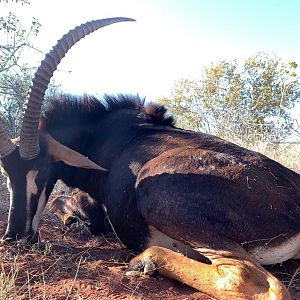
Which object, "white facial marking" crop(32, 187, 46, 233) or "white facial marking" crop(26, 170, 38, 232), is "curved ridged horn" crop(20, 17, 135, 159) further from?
"white facial marking" crop(32, 187, 46, 233)

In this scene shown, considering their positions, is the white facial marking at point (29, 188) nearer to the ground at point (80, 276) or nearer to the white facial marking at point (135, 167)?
the ground at point (80, 276)

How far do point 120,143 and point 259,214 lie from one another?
1.86m

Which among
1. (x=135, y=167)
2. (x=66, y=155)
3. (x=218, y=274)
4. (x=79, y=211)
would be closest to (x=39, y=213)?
(x=66, y=155)

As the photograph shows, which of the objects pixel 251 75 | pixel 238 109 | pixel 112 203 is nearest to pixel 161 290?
pixel 112 203

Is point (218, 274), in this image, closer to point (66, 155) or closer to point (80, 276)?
point (80, 276)

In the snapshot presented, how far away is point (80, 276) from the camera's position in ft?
11.0

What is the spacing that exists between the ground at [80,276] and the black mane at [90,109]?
54.0 inches

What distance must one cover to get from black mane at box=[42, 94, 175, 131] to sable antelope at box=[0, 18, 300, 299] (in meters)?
0.02

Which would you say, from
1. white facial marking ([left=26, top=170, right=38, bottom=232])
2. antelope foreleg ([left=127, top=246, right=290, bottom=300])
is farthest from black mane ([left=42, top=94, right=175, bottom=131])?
antelope foreleg ([left=127, top=246, right=290, bottom=300])

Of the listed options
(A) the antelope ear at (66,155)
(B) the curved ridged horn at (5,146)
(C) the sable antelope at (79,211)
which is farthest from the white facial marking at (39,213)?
(C) the sable antelope at (79,211)

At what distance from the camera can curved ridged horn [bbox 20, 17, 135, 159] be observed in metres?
4.20

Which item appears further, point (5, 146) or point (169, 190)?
point (5, 146)

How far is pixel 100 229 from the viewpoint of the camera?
4.94 metres

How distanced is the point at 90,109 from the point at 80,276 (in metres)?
2.38
